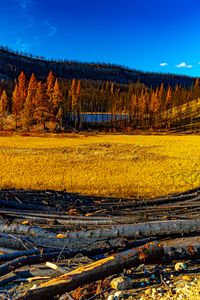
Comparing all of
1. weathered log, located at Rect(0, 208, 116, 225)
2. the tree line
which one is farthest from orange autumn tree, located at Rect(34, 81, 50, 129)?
weathered log, located at Rect(0, 208, 116, 225)

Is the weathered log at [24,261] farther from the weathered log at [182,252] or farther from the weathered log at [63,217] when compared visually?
the weathered log at [63,217]

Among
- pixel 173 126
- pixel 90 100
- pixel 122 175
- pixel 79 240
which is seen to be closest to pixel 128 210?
pixel 79 240

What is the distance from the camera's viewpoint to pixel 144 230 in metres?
8.02

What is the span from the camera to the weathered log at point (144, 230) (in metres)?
7.87

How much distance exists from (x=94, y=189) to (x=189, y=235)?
16.3 meters

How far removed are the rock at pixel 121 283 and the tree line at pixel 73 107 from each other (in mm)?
83907

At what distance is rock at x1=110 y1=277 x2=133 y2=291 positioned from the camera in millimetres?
5728

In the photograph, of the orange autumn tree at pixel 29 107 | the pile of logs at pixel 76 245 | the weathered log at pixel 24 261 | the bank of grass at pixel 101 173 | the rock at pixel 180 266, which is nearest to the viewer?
the pile of logs at pixel 76 245

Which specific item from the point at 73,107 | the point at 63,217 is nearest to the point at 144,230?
the point at 63,217

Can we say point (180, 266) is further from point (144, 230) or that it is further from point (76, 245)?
point (76, 245)

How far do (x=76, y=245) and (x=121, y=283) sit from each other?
2015 mm

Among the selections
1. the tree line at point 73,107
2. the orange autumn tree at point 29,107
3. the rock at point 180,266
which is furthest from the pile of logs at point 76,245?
the tree line at point 73,107

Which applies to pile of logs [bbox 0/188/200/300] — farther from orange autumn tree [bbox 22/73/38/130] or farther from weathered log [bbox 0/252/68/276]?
orange autumn tree [bbox 22/73/38/130]

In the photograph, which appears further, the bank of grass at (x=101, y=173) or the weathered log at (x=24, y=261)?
the bank of grass at (x=101, y=173)
